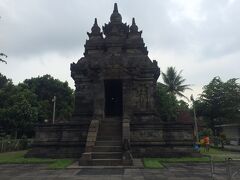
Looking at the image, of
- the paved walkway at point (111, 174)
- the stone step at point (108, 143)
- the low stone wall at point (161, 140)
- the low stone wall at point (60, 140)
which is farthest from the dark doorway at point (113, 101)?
the paved walkway at point (111, 174)

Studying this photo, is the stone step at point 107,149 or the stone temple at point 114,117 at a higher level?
the stone temple at point 114,117

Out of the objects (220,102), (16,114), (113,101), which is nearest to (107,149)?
(113,101)

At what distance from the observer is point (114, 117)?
2144 cm

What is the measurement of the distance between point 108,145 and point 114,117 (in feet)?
16.0

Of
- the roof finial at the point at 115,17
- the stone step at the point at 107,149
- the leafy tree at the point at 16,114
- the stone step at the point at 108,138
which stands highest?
the roof finial at the point at 115,17

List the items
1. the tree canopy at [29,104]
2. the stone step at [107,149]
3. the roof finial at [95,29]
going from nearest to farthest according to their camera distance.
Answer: the stone step at [107,149]
the roof finial at [95,29]
the tree canopy at [29,104]

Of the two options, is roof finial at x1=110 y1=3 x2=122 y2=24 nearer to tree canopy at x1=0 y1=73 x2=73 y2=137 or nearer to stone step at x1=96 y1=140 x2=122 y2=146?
stone step at x1=96 y1=140 x2=122 y2=146

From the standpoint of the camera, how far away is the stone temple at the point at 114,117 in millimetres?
17266

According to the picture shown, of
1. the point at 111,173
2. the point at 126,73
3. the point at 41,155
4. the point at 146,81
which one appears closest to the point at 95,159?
the point at 111,173

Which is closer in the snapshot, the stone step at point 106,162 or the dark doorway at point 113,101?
the stone step at point 106,162

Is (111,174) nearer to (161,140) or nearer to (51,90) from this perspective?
(161,140)

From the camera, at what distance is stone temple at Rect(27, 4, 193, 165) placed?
680 inches

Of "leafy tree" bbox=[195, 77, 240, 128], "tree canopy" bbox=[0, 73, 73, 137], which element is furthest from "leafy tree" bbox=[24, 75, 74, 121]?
"leafy tree" bbox=[195, 77, 240, 128]

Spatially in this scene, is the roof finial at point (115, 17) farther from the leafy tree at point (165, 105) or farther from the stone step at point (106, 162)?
the leafy tree at point (165, 105)
